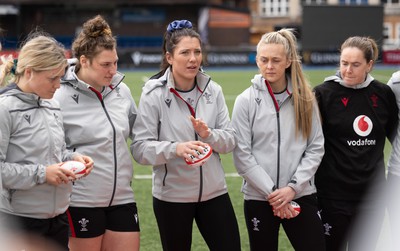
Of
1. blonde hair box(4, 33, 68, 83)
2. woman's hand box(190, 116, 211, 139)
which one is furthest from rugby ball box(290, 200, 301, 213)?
blonde hair box(4, 33, 68, 83)

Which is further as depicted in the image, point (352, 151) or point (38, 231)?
point (352, 151)

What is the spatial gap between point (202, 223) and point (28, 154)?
4.46 ft

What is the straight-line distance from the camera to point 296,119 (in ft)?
15.5

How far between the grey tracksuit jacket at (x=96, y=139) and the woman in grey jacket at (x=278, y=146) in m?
0.82

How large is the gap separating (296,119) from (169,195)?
3.36ft

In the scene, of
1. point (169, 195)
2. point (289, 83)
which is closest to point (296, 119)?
point (289, 83)

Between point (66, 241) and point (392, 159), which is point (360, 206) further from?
point (66, 241)

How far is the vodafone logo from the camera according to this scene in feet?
16.1

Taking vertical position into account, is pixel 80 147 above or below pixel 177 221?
above

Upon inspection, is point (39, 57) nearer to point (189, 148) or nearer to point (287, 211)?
point (189, 148)

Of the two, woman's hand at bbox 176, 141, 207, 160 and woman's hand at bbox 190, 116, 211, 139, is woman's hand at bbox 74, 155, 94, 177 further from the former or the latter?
woman's hand at bbox 190, 116, 211, 139

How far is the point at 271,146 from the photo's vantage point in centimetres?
470

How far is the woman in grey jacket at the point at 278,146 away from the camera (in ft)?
15.3

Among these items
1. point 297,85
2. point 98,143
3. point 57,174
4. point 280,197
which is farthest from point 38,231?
point 297,85
